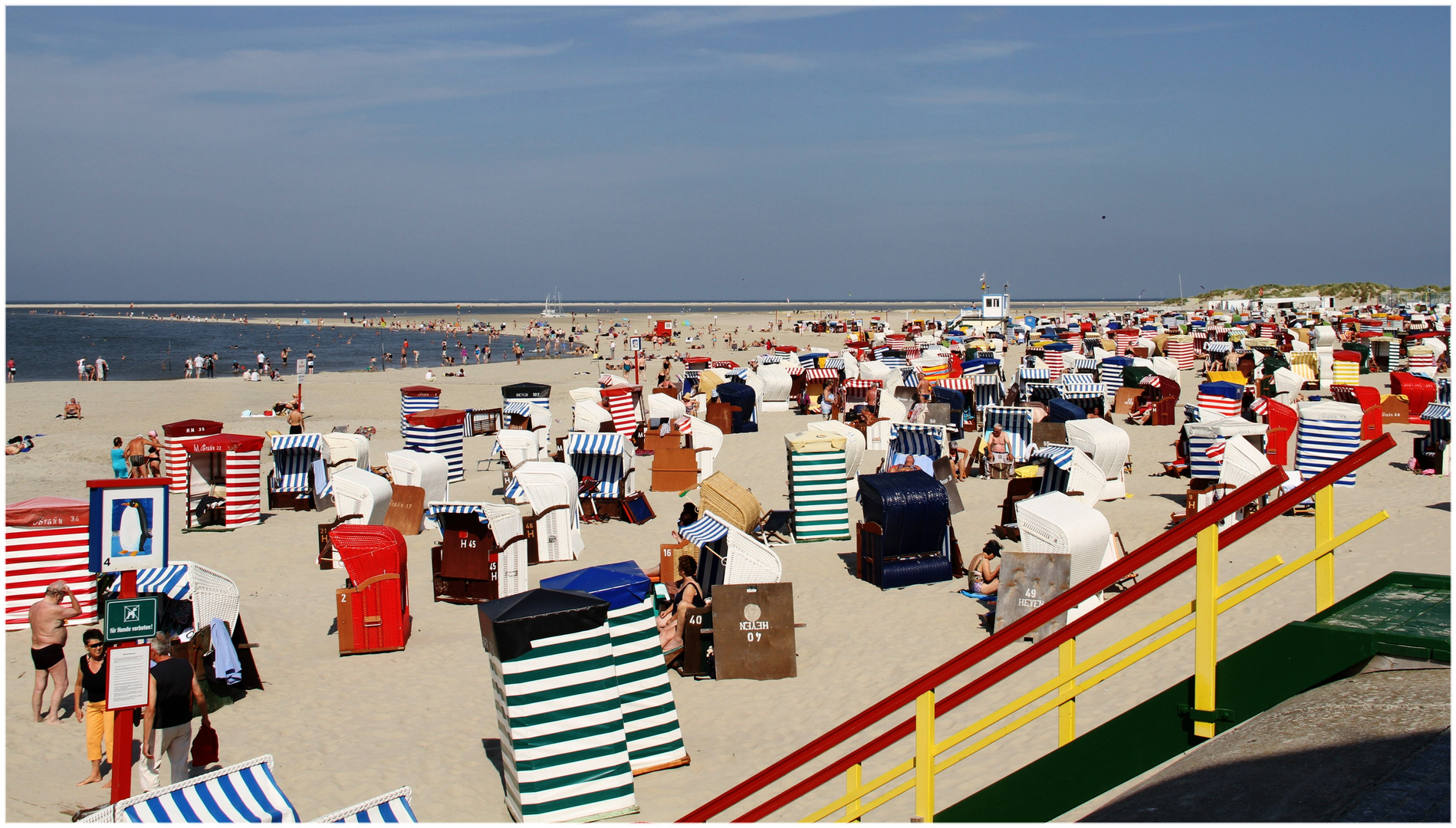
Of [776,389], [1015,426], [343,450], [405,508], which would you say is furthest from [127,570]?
[776,389]

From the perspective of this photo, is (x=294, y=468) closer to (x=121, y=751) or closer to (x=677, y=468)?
A: (x=677, y=468)

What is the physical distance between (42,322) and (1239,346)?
116882 millimetres

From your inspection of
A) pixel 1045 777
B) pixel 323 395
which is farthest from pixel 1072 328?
pixel 1045 777

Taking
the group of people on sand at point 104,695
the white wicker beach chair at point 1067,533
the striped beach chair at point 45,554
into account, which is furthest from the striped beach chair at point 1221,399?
the group of people on sand at point 104,695

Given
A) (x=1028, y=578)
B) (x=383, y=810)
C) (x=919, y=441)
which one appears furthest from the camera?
(x=919, y=441)

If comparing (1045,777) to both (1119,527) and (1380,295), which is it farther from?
(1380,295)

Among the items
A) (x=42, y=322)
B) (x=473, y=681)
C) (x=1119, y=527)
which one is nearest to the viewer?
(x=473, y=681)

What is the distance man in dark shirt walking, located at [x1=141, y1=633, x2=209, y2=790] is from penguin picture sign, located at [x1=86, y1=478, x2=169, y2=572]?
700 mm

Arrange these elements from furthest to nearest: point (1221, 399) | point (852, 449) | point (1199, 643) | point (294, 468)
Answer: point (1221, 399) → point (294, 468) → point (852, 449) → point (1199, 643)

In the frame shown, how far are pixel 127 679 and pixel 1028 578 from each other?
22.9 feet

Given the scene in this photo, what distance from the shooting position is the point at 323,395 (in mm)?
37344

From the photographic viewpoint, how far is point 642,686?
299 inches

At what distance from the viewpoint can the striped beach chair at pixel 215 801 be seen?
544 cm

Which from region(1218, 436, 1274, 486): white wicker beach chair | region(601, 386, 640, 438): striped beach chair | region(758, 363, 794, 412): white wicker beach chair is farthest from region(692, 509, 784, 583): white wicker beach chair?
region(758, 363, 794, 412): white wicker beach chair
